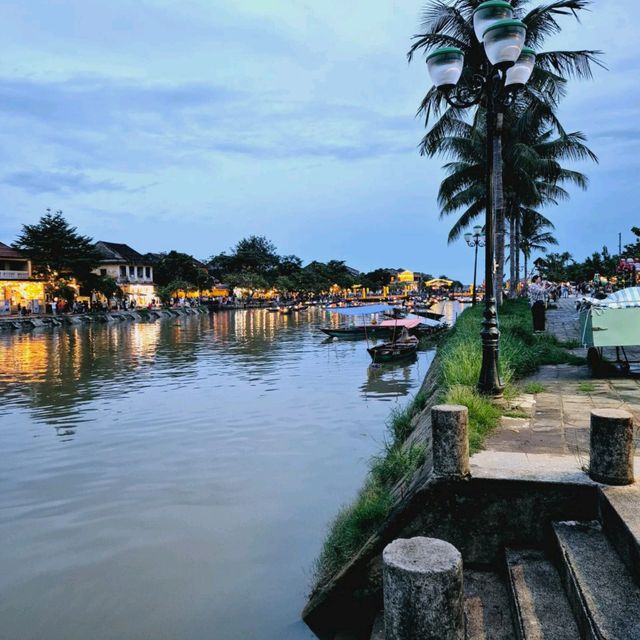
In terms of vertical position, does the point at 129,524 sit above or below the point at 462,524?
below

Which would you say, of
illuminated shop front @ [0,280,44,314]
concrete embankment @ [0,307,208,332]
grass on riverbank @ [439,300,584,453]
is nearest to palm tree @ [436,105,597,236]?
grass on riverbank @ [439,300,584,453]

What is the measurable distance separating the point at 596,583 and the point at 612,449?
125cm

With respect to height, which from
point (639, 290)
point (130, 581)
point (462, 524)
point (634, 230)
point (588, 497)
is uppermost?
point (634, 230)

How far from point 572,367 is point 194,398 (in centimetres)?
1047

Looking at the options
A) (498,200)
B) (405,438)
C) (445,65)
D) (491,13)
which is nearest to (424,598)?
(405,438)

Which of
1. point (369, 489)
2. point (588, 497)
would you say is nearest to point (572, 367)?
point (369, 489)

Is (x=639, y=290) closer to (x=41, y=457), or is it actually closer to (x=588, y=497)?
(x=588, y=497)

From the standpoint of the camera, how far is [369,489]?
7051 mm

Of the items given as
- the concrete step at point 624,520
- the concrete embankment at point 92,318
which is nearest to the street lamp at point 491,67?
the concrete step at point 624,520

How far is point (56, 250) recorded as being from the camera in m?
55.1

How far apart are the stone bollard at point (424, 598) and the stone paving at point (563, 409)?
262 centimetres

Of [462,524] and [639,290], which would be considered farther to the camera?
[639,290]

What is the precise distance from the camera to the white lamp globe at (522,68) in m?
8.49

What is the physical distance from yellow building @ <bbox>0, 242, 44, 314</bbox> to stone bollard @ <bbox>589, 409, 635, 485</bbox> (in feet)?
190
